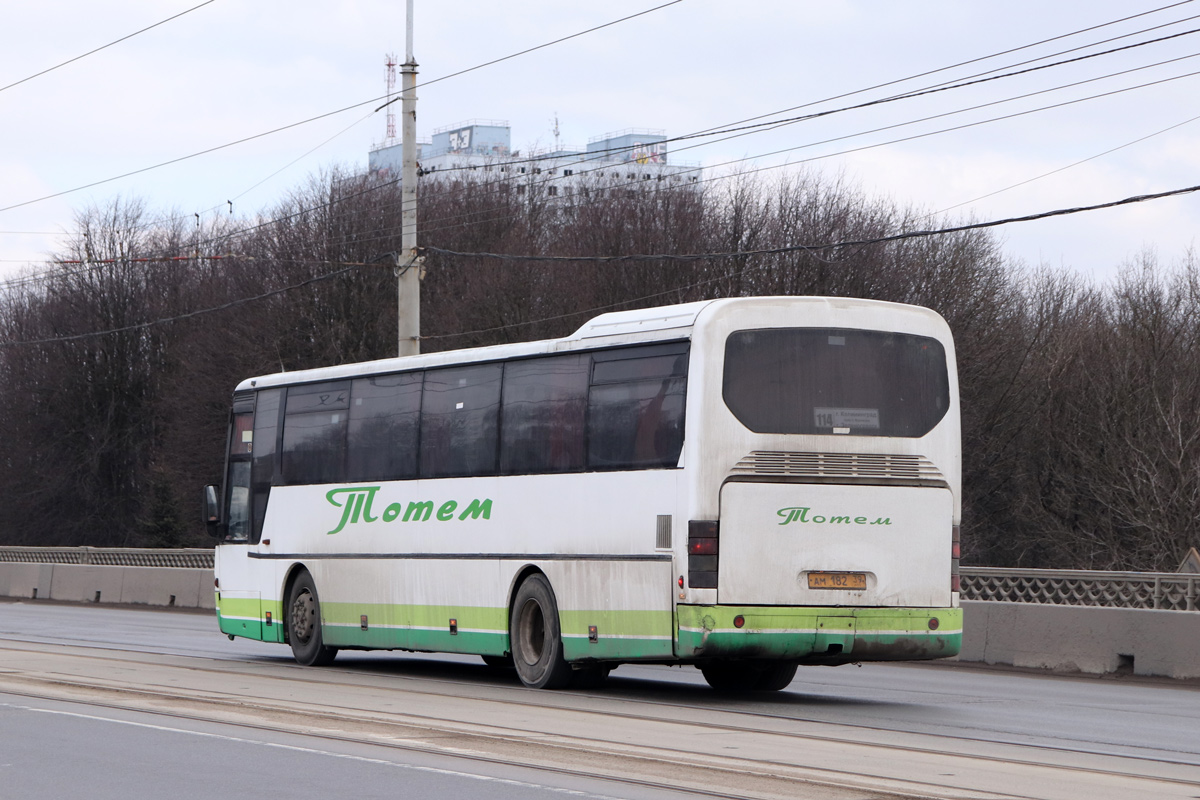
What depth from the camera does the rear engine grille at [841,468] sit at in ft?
45.4

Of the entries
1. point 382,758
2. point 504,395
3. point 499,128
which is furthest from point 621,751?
point 499,128

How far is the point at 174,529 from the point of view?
50844 millimetres

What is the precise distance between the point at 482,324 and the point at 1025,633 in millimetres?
31893

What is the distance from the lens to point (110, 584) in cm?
3734

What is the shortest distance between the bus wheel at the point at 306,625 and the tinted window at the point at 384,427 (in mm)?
1705

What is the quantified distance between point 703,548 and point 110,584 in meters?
26.5

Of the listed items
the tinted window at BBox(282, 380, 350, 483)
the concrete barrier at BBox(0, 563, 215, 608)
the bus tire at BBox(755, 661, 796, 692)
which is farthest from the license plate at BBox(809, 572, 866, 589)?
the concrete barrier at BBox(0, 563, 215, 608)

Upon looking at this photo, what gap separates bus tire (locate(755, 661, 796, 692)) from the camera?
15656 mm

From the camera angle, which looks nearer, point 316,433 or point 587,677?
point 587,677

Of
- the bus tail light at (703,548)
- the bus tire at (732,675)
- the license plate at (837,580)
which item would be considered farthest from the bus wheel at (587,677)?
the license plate at (837,580)

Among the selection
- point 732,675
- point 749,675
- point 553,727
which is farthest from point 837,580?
point 553,727

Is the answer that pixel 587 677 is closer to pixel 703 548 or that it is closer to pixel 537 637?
pixel 537 637

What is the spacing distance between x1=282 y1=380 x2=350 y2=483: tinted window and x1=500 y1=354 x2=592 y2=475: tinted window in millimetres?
3042

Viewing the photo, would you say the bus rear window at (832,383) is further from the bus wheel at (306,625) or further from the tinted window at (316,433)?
the bus wheel at (306,625)
